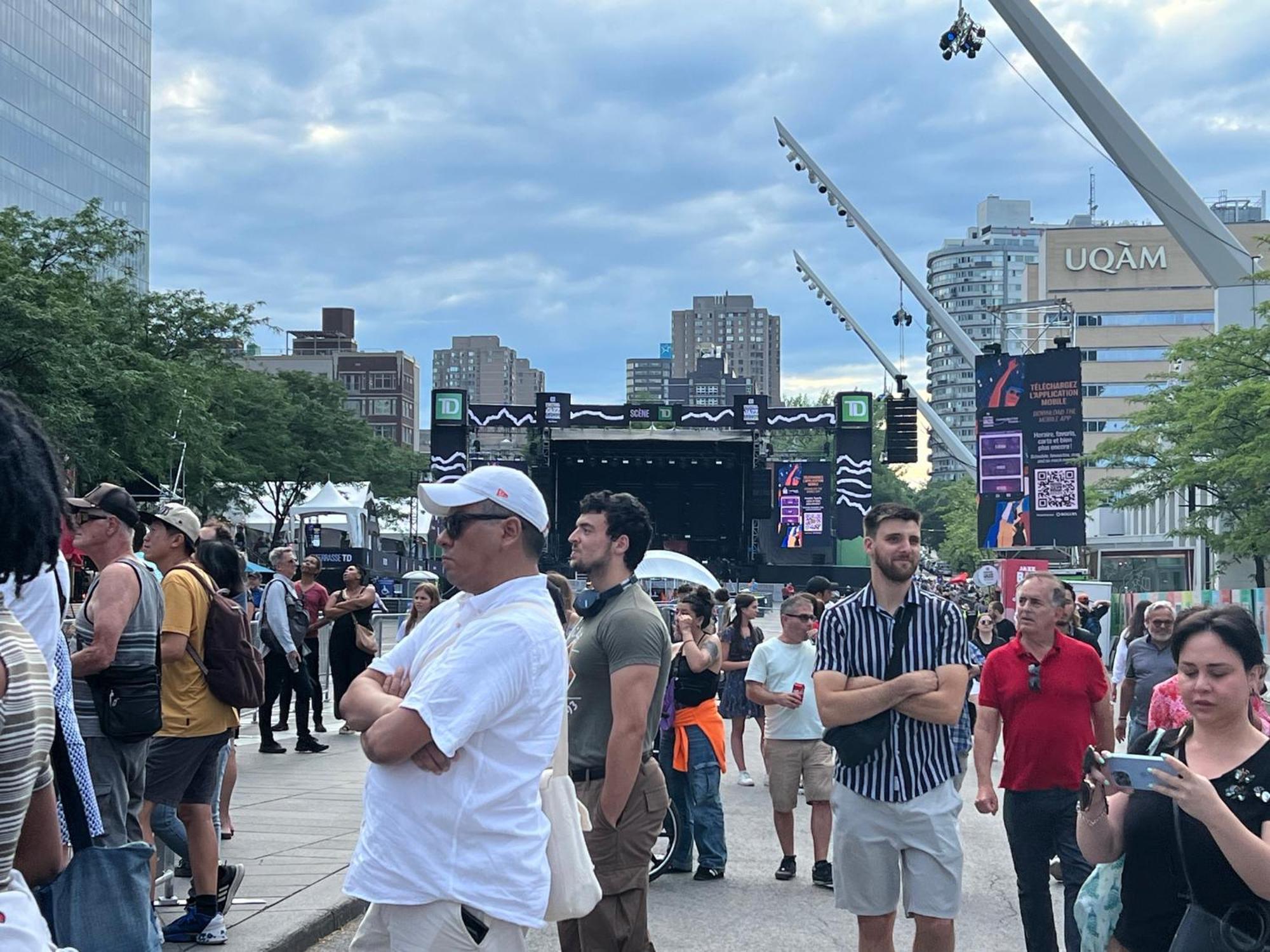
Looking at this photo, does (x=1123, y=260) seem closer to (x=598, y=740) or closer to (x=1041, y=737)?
(x=1041, y=737)

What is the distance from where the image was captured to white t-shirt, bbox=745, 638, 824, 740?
32.0 feet

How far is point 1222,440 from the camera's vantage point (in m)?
36.2

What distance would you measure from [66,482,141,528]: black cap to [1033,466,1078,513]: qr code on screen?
27.4 m

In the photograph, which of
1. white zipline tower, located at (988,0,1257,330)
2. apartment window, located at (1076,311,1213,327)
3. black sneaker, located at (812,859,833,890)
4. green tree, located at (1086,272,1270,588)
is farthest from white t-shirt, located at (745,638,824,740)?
apartment window, located at (1076,311,1213,327)

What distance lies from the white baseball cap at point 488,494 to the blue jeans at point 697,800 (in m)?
5.86

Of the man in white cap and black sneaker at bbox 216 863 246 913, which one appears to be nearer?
the man in white cap

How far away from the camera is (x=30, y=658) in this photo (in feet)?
7.74

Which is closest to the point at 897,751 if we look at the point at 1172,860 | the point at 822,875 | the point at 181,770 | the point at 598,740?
the point at 598,740

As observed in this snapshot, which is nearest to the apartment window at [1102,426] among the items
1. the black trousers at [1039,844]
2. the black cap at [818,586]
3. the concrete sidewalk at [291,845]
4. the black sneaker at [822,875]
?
the black cap at [818,586]

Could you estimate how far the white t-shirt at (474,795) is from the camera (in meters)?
3.31

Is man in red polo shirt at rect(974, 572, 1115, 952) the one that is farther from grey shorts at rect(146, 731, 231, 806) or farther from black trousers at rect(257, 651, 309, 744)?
black trousers at rect(257, 651, 309, 744)

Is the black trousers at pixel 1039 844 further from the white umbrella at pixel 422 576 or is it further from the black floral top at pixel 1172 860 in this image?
the white umbrella at pixel 422 576

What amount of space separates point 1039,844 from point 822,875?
282cm

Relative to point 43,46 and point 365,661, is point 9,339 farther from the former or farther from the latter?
point 43,46
